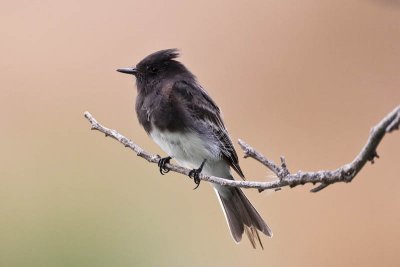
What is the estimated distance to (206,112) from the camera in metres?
A: 2.67

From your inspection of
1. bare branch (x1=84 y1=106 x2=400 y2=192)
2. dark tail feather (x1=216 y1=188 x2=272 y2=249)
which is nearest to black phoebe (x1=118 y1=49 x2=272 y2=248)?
dark tail feather (x1=216 y1=188 x2=272 y2=249)

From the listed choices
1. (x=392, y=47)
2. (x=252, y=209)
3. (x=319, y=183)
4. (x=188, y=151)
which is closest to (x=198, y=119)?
(x=188, y=151)

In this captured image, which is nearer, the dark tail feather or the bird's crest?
the dark tail feather

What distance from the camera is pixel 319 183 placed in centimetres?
122

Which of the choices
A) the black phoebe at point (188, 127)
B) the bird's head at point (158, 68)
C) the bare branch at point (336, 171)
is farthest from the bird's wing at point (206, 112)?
the bare branch at point (336, 171)

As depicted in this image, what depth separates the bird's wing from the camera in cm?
264

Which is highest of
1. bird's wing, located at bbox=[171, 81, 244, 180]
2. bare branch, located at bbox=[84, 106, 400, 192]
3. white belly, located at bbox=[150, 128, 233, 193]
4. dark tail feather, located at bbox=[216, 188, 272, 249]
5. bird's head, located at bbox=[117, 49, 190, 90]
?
bird's head, located at bbox=[117, 49, 190, 90]

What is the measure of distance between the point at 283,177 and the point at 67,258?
2234 mm

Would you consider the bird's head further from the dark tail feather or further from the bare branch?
the bare branch

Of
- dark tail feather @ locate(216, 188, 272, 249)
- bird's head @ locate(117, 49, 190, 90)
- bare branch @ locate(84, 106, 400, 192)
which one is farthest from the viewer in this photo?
bird's head @ locate(117, 49, 190, 90)

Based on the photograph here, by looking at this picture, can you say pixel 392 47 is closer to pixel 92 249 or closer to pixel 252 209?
pixel 252 209

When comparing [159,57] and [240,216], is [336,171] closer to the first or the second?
[240,216]

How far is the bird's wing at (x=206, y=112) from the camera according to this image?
264cm

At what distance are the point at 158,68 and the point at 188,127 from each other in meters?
0.40
